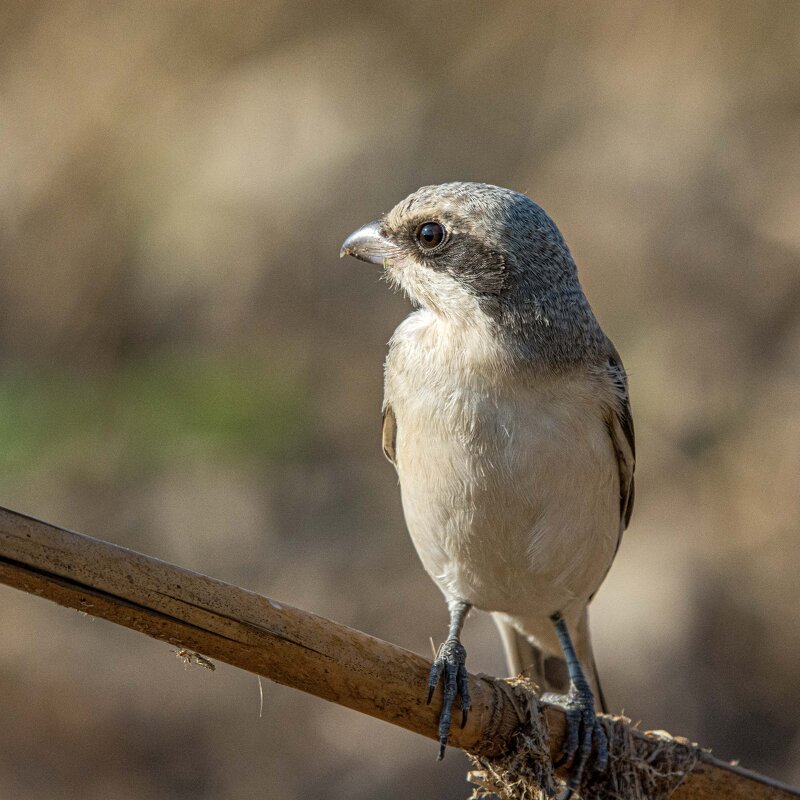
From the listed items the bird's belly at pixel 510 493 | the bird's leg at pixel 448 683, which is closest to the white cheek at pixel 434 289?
the bird's belly at pixel 510 493

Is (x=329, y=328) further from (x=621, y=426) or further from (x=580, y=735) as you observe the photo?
(x=580, y=735)

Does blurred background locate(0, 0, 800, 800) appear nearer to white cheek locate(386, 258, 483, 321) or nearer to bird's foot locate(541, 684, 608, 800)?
bird's foot locate(541, 684, 608, 800)

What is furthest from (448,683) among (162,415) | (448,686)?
(162,415)

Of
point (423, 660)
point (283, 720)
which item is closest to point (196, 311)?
point (283, 720)

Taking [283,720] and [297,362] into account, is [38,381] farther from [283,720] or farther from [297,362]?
[283,720]

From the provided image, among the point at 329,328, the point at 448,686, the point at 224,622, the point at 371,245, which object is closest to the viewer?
the point at 224,622

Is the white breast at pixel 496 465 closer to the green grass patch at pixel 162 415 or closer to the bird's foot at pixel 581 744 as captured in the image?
the bird's foot at pixel 581 744

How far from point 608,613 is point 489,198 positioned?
4.19m

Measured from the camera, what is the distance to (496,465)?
407 cm

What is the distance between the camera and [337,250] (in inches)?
373

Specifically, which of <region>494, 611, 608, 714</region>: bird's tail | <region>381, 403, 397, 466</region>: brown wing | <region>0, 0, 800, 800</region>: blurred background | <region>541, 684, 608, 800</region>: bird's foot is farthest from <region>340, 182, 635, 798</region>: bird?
<region>0, 0, 800, 800</region>: blurred background

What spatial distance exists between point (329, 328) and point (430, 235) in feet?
16.6

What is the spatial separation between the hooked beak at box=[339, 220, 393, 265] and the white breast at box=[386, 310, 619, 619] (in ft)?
1.04

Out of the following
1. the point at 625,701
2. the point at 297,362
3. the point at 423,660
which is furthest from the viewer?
the point at 297,362
